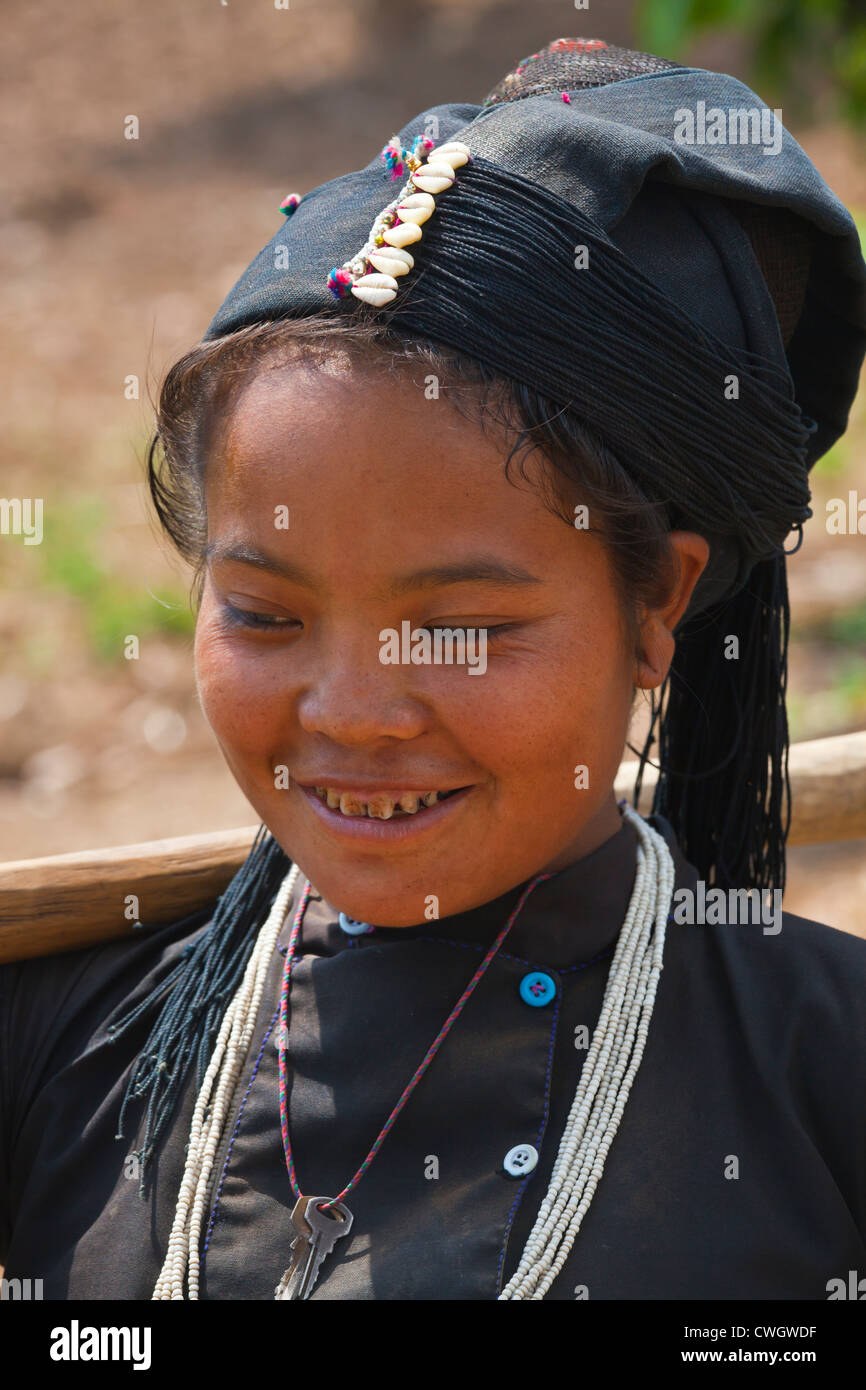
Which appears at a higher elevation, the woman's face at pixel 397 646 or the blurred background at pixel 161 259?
the blurred background at pixel 161 259

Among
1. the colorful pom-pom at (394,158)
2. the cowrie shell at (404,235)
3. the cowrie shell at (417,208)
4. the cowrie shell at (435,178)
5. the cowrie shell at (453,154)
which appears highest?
the colorful pom-pom at (394,158)

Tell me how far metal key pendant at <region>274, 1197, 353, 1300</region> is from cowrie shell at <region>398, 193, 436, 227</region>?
3.60ft

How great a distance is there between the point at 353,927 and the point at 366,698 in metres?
0.44

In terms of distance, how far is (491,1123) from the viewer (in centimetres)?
162

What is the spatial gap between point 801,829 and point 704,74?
1200 mm

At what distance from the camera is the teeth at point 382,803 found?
153 cm

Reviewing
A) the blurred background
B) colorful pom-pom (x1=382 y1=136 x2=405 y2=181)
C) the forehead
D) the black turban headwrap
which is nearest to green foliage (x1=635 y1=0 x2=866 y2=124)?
the blurred background

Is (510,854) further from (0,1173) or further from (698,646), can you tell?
(0,1173)

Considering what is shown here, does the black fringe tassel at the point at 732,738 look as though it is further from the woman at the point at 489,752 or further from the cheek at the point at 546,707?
the cheek at the point at 546,707

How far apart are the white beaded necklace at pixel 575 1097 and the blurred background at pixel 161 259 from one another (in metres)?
0.68

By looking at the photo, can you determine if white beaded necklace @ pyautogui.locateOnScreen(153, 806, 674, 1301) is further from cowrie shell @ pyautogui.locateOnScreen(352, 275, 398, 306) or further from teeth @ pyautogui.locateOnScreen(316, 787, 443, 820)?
cowrie shell @ pyautogui.locateOnScreen(352, 275, 398, 306)

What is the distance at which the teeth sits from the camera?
153 centimetres

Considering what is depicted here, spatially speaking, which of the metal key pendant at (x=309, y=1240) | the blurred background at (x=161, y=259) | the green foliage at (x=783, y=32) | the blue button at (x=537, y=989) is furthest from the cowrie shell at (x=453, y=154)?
the green foliage at (x=783, y=32)
